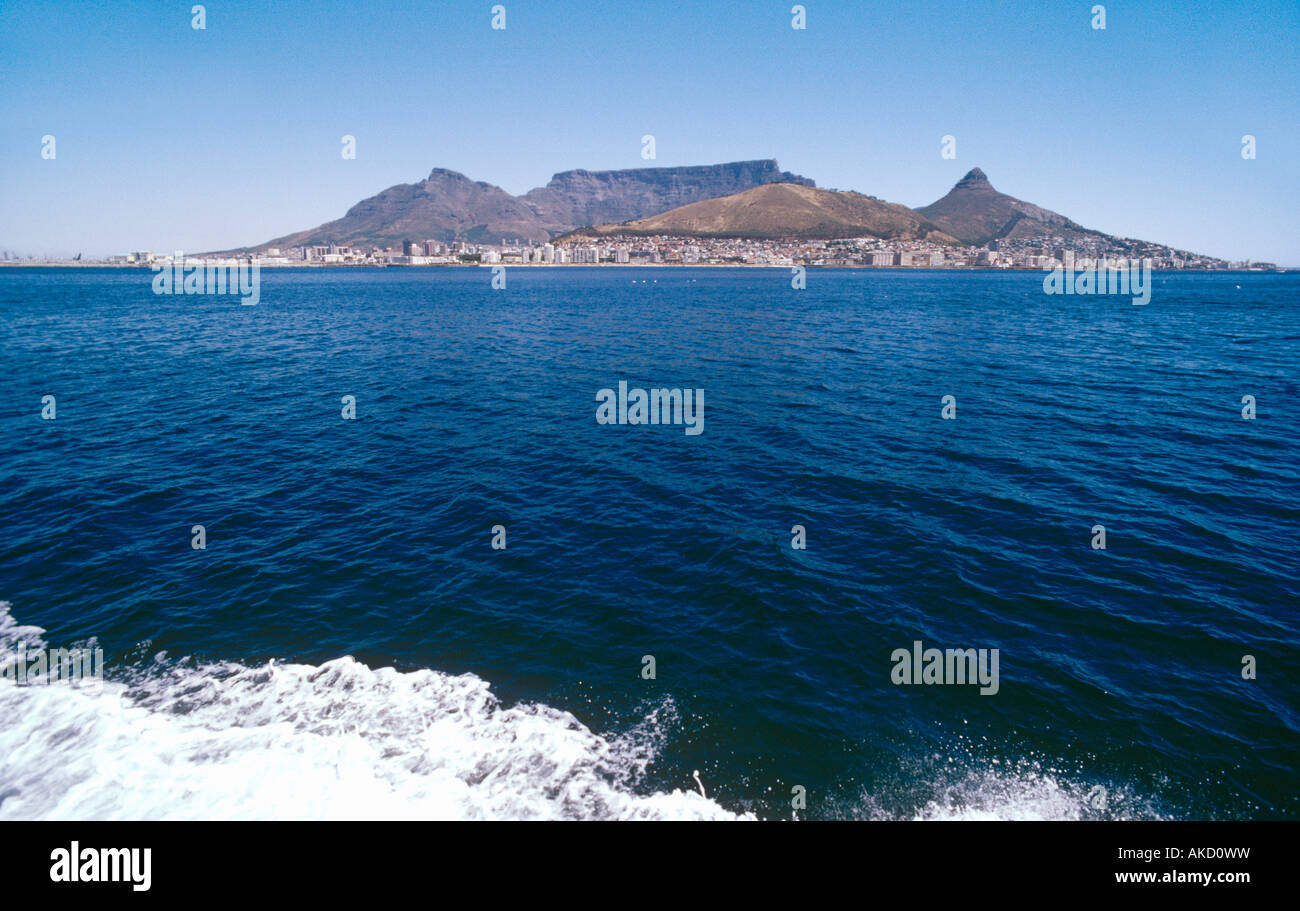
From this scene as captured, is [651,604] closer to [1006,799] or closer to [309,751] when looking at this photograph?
[309,751]

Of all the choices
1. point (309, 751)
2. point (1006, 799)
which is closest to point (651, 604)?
point (309, 751)

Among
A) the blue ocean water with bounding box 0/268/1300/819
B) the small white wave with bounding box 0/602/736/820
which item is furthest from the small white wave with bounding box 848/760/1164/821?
the small white wave with bounding box 0/602/736/820

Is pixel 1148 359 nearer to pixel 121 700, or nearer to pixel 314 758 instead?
pixel 314 758

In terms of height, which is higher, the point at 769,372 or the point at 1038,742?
the point at 769,372

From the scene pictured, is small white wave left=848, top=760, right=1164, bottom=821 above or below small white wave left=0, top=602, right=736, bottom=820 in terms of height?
below

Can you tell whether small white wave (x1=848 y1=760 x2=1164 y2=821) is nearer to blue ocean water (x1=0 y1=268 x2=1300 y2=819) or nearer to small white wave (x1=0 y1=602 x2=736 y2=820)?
blue ocean water (x1=0 y1=268 x2=1300 y2=819)

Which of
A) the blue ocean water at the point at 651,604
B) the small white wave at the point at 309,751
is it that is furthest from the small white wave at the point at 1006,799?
the small white wave at the point at 309,751
